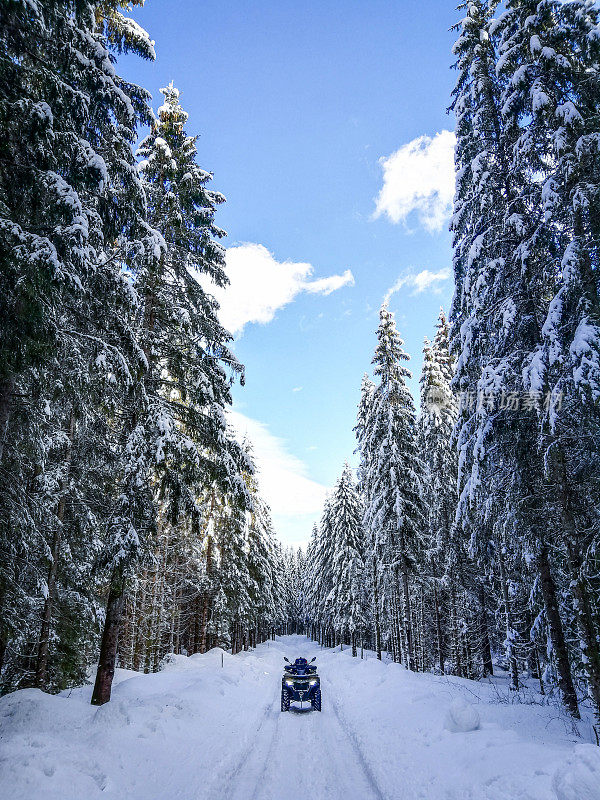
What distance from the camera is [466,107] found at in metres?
12.1

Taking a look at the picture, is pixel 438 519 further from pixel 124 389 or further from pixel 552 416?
pixel 124 389

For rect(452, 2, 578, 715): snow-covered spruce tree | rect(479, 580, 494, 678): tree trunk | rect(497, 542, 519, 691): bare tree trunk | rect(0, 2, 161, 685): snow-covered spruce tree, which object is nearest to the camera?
rect(0, 2, 161, 685): snow-covered spruce tree

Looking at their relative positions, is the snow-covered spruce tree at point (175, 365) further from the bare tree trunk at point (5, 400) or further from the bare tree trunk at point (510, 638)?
the bare tree trunk at point (510, 638)

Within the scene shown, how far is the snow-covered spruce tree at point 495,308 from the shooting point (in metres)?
9.68

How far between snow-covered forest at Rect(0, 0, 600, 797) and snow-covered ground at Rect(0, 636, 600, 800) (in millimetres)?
1563

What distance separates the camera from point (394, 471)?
22438 mm

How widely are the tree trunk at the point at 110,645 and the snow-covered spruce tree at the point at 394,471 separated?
1494cm

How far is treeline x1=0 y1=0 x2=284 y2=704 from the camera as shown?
728 centimetres

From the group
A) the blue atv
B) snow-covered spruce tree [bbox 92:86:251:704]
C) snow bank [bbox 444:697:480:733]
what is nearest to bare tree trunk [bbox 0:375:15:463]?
snow-covered spruce tree [bbox 92:86:251:704]

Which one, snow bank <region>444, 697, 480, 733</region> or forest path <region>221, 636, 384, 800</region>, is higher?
snow bank <region>444, 697, 480, 733</region>

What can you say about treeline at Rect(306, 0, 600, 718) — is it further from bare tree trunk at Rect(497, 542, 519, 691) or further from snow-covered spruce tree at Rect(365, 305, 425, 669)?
snow-covered spruce tree at Rect(365, 305, 425, 669)

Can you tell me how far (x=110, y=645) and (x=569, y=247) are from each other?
1352 centimetres

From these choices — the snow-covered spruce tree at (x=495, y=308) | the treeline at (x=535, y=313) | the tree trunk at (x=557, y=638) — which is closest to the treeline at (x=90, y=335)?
the snow-covered spruce tree at (x=495, y=308)

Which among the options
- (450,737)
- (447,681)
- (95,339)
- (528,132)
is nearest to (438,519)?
(447,681)
